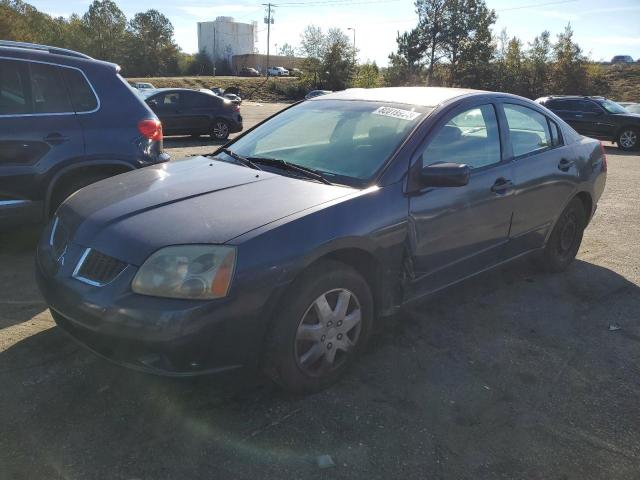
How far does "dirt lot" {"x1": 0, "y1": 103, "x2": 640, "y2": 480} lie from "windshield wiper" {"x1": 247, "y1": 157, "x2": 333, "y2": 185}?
113 centimetres

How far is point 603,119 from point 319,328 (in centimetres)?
1727

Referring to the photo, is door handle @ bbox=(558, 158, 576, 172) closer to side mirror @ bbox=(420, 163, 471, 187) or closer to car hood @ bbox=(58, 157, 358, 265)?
side mirror @ bbox=(420, 163, 471, 187)

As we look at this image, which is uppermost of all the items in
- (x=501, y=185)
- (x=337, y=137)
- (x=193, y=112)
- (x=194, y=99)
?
(x=337, y=137)

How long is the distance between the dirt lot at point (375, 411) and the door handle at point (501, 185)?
37.1 inches

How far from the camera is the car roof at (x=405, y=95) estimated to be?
3718 millimetres

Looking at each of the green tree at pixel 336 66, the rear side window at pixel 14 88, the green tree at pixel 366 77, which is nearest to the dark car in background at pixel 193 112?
the rear side window at pixel 14 88

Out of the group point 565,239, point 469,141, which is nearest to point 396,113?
point 469,141

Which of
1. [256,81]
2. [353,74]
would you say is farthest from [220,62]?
[353,74]

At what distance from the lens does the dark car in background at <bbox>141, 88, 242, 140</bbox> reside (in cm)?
1462

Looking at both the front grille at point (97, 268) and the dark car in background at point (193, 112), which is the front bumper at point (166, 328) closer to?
the front grille at point (97, 268)

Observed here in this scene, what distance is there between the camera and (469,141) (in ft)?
12.3

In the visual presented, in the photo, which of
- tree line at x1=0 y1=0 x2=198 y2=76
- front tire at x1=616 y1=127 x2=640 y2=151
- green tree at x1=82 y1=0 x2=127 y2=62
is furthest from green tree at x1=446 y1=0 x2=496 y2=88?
green tree at x1=82 y1=0 x2=127 y2=62

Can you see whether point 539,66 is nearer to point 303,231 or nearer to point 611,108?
point 611,108

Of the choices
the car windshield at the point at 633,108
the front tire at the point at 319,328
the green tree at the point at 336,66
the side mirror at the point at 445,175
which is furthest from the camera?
the green tree at the point at 336,66
